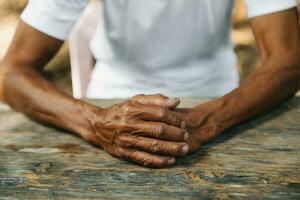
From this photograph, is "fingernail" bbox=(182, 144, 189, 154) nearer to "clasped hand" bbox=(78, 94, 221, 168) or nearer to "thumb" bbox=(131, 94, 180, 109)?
"clasped hand" bbox=(78, 94, 221, 168)

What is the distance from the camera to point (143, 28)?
188 cm

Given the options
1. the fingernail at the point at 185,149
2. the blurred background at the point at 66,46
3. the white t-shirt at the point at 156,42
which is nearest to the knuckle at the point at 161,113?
the fingernail at the point at 185,149

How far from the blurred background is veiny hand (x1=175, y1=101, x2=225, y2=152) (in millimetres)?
2442

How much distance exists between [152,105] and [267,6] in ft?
2.13

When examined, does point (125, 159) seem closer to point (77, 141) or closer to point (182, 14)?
point (77, 141)

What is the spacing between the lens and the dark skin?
1260mm

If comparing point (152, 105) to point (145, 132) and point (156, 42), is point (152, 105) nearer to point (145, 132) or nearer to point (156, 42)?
point (145, 132)

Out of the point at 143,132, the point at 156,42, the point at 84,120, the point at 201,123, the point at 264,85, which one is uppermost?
the point at 264,85

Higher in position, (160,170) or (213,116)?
(213,116)

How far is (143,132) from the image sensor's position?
126cm

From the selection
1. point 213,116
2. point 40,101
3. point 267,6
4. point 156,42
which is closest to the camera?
point 213,116

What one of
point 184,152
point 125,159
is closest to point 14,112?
point 125,159

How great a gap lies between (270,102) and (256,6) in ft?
1.26

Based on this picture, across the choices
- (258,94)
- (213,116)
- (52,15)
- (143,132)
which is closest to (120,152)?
(143,132)
